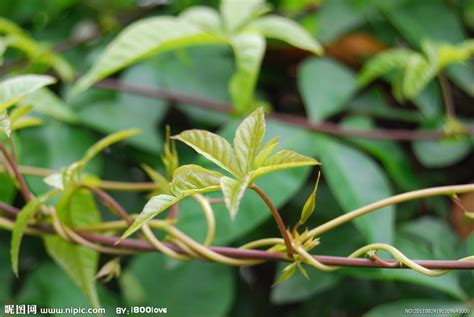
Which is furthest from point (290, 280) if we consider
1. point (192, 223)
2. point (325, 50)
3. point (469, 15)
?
point (469, 15)

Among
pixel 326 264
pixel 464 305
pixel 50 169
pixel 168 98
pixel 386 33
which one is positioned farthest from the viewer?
pixel 386 33

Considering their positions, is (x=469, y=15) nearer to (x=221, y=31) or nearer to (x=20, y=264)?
(x=221, y=31)

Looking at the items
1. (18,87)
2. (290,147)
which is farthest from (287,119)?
(18,87)

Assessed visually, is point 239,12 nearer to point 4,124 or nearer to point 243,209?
point 243,209

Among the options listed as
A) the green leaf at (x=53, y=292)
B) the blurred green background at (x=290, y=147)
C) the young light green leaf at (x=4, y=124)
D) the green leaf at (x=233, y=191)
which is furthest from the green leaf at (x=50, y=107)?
the green leaf at (x=233, y=191)

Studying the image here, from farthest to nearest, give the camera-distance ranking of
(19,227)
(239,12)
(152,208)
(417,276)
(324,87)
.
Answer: (324,87) < (239,12) < (417,276) < (19,227) < (152,208)

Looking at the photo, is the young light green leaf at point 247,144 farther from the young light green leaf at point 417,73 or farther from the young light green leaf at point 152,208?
the young light green leaf at point 417,73
